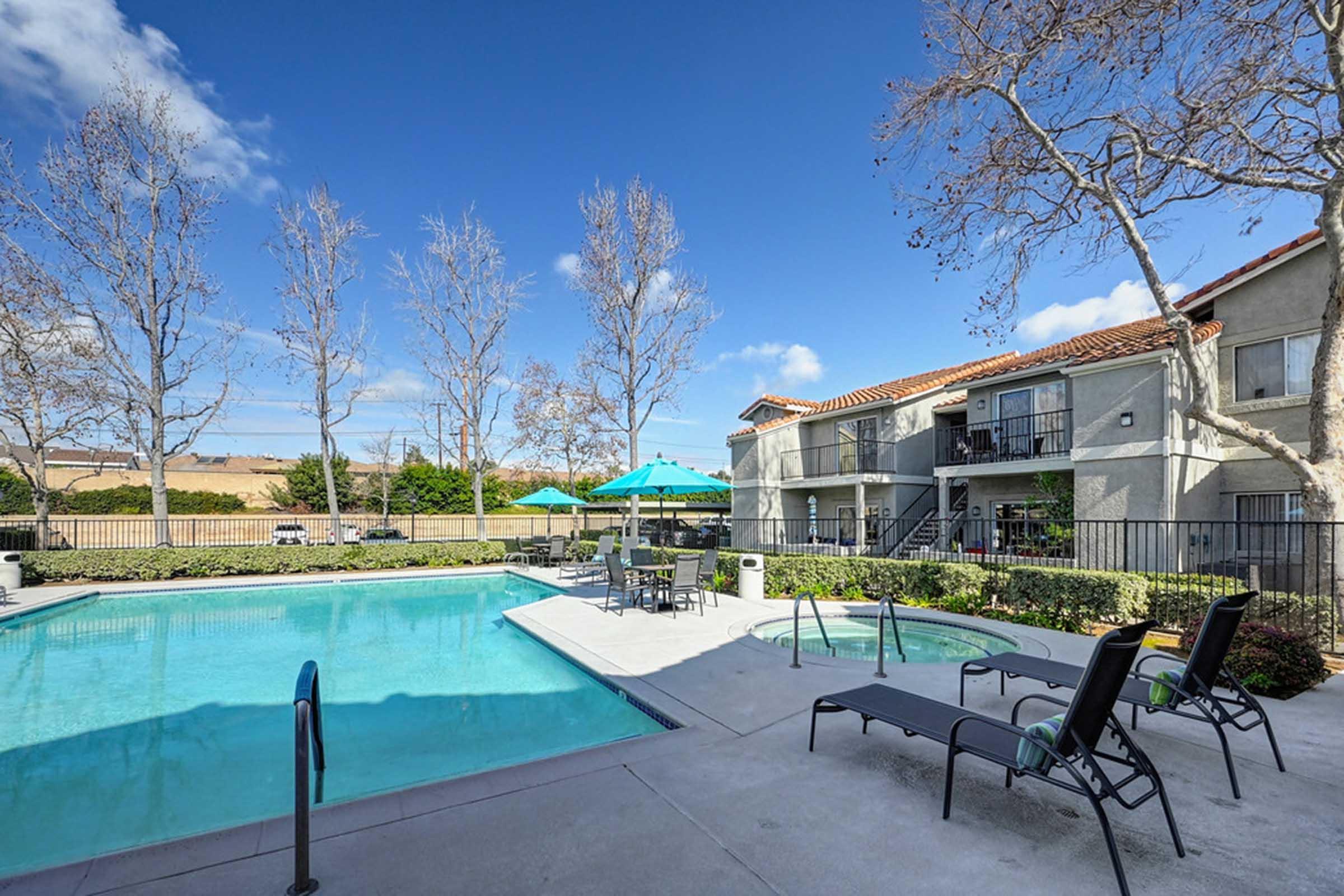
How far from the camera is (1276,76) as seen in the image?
892cm

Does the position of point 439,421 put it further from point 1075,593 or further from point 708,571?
point 1075,593

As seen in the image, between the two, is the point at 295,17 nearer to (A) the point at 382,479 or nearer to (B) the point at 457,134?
(B) the point at 457,134

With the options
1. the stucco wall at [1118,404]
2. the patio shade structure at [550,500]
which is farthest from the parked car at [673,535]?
the stucco wall at [1118,404]

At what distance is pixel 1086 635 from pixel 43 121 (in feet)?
84.0

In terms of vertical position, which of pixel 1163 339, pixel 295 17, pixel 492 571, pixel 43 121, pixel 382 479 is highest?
pixel 43 121

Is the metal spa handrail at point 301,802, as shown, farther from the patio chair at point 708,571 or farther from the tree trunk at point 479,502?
the tree trunk at point 479,502

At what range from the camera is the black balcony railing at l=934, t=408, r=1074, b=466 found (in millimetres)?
15219

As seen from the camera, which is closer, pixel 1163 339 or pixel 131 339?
pixel 1163 339

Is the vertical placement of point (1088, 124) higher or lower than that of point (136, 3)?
lower

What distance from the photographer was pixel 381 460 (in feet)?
146

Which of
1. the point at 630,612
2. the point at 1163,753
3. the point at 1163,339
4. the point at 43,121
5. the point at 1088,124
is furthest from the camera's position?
the point at 43,121

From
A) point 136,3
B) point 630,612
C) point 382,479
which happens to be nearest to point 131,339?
point 136,3

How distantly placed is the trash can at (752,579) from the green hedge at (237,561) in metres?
11.1

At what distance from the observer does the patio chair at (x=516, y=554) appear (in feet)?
65.1
